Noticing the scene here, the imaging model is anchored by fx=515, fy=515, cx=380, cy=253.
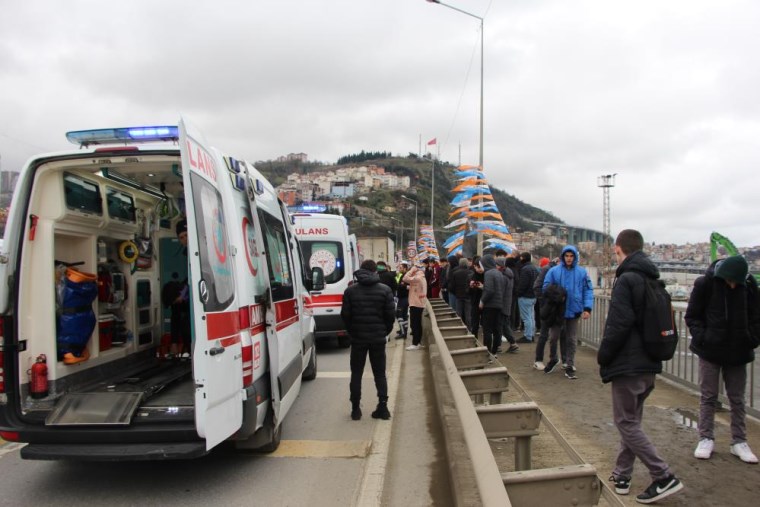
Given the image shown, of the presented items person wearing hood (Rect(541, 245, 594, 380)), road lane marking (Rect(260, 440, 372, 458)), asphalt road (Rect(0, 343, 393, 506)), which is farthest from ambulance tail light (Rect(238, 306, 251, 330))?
person wearing hood (Rect(541, 245, 594, 380))

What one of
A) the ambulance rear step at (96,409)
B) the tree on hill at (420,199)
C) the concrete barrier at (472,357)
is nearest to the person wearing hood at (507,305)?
the concrete barrier at (472,357)

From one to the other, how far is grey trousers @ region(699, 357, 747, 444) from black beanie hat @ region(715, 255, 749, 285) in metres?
0.75

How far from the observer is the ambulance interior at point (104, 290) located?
4086 mm

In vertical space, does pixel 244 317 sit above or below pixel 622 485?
above

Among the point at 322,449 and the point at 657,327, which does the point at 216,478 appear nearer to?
the point at 322,449

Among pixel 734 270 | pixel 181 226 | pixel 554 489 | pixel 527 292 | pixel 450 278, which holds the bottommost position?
pixel 554 489

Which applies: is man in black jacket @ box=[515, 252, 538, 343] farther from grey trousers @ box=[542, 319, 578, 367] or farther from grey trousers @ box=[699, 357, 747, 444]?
grey trousers @ box=[699, 357, 747, 444]

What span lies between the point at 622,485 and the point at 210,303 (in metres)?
3.24

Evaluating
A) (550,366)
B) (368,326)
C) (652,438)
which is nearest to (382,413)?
(368,326)

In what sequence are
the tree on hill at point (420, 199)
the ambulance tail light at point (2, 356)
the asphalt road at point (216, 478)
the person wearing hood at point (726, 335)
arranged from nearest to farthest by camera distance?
the ambulance tail light at point (2, 356), the asphalt road at point (216, 478), the person wearing hood at point (726, 335), the tree on hill at point (420, 199)

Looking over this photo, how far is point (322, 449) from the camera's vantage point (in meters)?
5.07

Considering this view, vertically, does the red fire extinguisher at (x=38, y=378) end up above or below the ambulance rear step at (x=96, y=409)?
above

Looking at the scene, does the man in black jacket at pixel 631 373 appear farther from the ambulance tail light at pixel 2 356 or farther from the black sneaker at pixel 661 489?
the ambulance tail light at pixel 2 356

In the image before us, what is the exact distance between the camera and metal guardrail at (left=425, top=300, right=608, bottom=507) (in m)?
2.73
